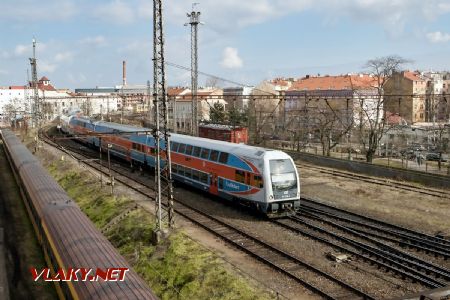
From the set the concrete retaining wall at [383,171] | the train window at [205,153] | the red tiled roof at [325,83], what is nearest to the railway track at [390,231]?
the train window at [205,153]

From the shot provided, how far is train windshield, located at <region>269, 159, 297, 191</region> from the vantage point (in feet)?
70.3

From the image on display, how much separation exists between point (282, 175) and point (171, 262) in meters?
7.13

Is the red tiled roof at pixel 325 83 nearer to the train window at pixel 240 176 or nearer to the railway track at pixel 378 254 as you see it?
the train window at pixel 240 176

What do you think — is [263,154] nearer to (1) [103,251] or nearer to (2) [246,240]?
(2) [246,240]

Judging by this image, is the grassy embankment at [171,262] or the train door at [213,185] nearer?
the grassy embankment at [171,262]

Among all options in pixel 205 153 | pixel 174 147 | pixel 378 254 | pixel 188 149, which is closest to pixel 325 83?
pixel 174 147

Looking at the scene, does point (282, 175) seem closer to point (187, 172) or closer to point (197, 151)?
A: point (197, 151)

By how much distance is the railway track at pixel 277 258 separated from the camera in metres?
14.0

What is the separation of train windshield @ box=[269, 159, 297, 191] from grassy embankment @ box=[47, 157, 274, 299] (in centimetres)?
504

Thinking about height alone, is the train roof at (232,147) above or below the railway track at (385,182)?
above

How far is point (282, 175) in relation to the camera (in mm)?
21703

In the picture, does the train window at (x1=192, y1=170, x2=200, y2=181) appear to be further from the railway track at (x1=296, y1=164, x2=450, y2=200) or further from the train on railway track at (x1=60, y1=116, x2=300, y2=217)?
the railway track at (x1=296, y1=164, x2=450, y2=200)

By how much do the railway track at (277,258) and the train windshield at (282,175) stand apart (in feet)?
9.60

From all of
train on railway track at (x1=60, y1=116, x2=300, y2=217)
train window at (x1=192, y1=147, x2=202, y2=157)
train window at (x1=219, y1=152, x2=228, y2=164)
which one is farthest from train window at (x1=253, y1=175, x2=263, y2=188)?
train window at (x1=192, y1=147, x2=202, y2=157)
